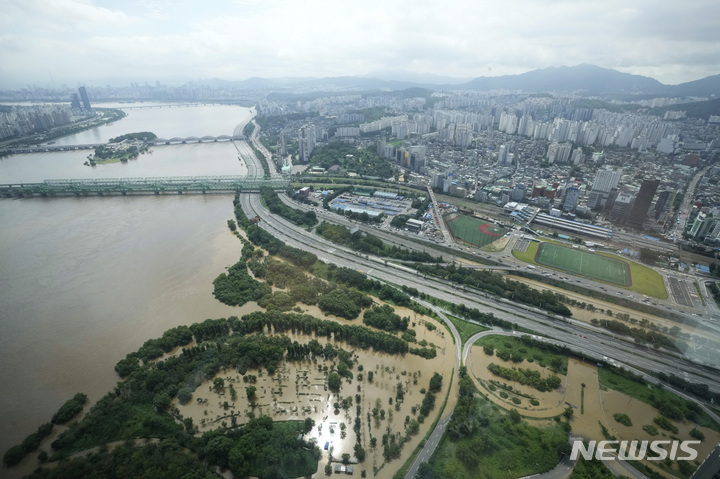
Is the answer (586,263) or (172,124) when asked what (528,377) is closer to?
(586,263)

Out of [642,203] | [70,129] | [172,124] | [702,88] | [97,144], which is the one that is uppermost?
[702,88]

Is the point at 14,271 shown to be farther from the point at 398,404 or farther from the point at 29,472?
the point at 398,404

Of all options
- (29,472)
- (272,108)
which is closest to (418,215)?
(29,472)

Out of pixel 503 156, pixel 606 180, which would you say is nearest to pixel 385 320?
pixel 606 180

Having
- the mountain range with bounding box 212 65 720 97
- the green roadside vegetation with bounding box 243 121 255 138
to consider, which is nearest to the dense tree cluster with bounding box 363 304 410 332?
the green roadside vegetation with bounding box 243 121 255 138

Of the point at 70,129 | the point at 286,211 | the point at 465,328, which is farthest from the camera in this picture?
the point at 70,129

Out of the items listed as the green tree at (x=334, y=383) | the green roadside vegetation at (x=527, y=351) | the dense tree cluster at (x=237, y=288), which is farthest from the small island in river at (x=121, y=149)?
the green roadside vegetation at (x=527, y=351)
